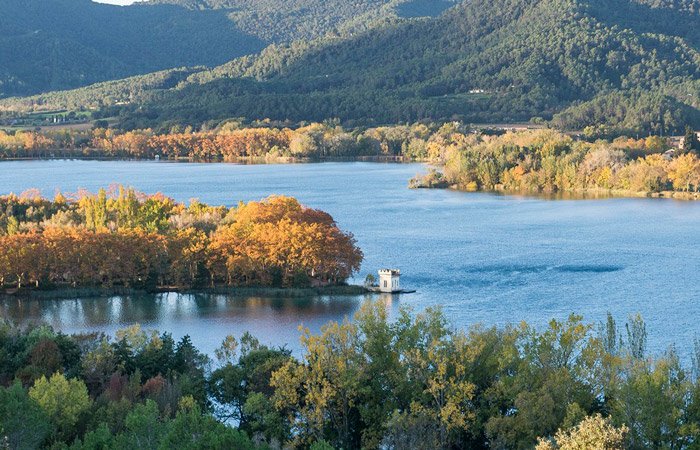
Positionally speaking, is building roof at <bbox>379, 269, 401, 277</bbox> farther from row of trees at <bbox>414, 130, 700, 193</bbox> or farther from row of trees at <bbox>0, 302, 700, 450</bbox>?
row of trees at <bbox>414, 130, 700, 193</bbox>

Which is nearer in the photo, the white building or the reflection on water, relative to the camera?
the reflection on water

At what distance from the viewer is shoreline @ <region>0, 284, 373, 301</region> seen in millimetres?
35406

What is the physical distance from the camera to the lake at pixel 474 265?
1251 inches

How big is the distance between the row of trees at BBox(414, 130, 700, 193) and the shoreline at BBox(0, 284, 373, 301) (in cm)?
2957

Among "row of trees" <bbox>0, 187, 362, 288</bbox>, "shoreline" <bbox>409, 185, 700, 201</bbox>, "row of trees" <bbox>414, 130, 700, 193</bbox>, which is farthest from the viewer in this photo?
"row of trees" <bbox>414, 130, 700, 193</bbox>

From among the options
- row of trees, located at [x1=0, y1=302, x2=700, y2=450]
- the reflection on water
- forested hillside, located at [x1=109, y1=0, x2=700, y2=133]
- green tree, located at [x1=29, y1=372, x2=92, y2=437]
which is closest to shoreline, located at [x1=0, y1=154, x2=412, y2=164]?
forested hillside, located at [x1=109, y1=0, x2=700, y2=133]

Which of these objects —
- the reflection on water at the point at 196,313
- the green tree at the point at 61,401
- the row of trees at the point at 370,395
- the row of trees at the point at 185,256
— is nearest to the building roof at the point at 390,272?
the row of trees at the point at 185,256

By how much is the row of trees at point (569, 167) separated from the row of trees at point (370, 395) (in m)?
39.0

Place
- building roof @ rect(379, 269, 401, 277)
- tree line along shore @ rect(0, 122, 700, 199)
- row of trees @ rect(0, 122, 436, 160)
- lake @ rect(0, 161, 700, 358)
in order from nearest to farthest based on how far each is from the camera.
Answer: lake @ rect(0, 161, 700, 358)
building roof @ rect(379, 269, 401, 277)
tree line along shore @ rect(0, 122, 700, 199)
row of trees @ rect(0, 122, 436, 160)

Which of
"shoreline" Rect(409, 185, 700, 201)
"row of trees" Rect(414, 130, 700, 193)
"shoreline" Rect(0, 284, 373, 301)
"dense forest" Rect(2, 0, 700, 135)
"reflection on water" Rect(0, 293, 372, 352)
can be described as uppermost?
"dense forest" Rect(2, 0, 700, 135)

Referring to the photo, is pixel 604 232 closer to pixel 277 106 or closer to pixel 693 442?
pixel 693 442

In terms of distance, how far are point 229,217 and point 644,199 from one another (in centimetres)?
2510

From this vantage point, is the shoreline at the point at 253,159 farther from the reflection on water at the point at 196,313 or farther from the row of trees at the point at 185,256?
the reflection on water at the point at 196,313

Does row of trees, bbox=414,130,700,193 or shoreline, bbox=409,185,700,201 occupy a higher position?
row of trees, bbox=414,130,700,193
